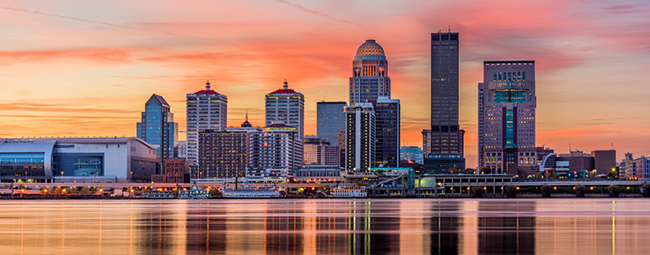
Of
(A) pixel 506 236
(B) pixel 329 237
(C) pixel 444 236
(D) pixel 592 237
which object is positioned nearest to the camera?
(D) pixel 592 237

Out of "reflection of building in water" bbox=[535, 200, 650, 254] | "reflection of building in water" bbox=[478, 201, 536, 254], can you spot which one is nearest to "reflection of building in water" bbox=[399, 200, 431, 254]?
"reflection of building in water" bbox=[478, 201, 536, 254]

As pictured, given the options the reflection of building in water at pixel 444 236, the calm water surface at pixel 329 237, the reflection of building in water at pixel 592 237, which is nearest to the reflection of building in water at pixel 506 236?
the calm water surface at pixel 329 237

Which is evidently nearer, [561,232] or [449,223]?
[561,232]

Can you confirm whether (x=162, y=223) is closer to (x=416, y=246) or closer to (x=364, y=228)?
(x=364, y=228)

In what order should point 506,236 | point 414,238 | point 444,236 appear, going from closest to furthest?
1. point 414,238
2. point 506,236
3. point 444,236

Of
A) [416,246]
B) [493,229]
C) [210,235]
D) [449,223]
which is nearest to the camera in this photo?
[416,246]

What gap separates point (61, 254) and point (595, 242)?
36544 millimetres

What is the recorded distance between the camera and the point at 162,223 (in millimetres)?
96500

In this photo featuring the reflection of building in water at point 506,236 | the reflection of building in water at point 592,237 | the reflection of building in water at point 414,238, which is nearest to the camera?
the reflection of building in water at point 414,238

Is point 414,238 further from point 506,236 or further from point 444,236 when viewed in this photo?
point 506,236

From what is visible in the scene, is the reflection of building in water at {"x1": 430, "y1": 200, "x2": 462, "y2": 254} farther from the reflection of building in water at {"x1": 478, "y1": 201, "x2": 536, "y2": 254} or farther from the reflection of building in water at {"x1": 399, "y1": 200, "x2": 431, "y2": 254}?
the reflection of building in water at {"x1": 478, "y1": 201, "x2": 536, "y2": 254}

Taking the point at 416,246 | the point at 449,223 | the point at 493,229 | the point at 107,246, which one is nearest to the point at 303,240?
the point at 416,246

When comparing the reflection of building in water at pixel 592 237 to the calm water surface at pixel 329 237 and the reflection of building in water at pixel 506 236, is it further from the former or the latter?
the reflection of building in water at pixel 506 236

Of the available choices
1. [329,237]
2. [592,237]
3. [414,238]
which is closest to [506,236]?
[592,237]
